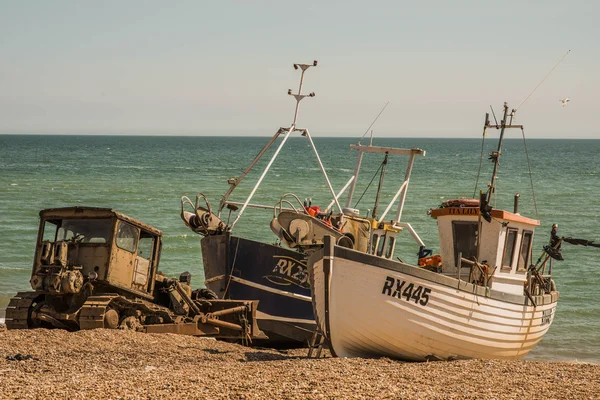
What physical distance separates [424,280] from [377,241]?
4830mm

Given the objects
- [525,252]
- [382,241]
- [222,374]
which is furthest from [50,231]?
[525,252]

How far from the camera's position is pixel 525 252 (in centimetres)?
1808

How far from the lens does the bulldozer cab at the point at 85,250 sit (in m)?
16.2

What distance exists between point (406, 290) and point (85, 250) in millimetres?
6006

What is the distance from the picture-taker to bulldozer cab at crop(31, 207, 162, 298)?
16250 millimetres

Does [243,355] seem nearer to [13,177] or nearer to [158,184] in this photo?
[158,184]

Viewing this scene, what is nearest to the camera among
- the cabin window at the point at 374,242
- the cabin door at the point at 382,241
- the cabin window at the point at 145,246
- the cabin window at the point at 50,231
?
the cabin window at the point at 50,231

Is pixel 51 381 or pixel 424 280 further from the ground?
pixel 424 280

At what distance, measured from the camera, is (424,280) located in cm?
1498

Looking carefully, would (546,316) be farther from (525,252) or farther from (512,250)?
(512,250)

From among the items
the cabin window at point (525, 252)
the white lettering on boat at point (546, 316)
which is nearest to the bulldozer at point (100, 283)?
the cabin window at point (525, 252)

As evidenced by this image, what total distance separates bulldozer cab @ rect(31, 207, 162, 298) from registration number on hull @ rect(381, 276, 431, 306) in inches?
200

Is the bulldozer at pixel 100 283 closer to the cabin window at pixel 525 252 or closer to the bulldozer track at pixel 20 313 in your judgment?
the bulldozer track at pixel 20 313

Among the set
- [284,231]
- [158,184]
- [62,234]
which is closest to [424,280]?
[284,231]
